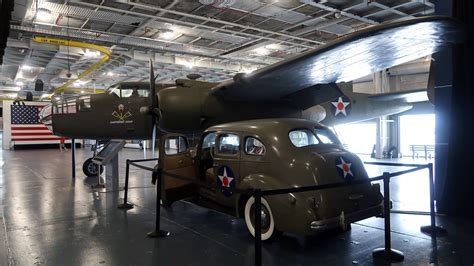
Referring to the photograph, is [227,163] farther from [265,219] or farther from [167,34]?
[167,34]

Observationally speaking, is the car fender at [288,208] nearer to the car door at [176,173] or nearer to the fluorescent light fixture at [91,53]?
the car door at [176,173]

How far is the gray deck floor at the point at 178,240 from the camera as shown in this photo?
405cm

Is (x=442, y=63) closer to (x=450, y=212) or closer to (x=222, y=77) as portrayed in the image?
(x=450, y=212)

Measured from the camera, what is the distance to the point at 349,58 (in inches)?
226

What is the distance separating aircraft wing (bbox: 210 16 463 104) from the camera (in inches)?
168

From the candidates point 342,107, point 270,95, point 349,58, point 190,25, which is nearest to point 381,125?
point 342,107

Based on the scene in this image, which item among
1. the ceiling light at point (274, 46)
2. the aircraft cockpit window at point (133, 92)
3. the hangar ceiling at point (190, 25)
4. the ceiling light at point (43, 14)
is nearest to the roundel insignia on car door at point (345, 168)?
the aircraft cockpit window at point (133, 92)

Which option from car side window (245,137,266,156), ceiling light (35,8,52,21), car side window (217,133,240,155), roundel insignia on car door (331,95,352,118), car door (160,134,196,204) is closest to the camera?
car side window (245,137,266,156)

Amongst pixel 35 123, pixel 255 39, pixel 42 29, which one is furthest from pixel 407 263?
pixel 35 123

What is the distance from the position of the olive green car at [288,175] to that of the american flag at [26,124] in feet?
78.9

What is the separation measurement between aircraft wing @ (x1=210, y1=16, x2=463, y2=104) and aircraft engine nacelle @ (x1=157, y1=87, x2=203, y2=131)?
528mm

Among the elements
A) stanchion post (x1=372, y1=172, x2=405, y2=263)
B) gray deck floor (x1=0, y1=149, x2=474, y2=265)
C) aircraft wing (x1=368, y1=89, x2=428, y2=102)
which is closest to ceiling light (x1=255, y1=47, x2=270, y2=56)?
aircraft wing (x1=368, y1=89, x2=428, y2=102)

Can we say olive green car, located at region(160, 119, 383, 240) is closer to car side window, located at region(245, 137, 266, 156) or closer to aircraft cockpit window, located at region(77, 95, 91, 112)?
car side window, located at region(245, 137, 266, 156)

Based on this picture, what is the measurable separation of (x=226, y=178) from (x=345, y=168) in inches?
73.2
